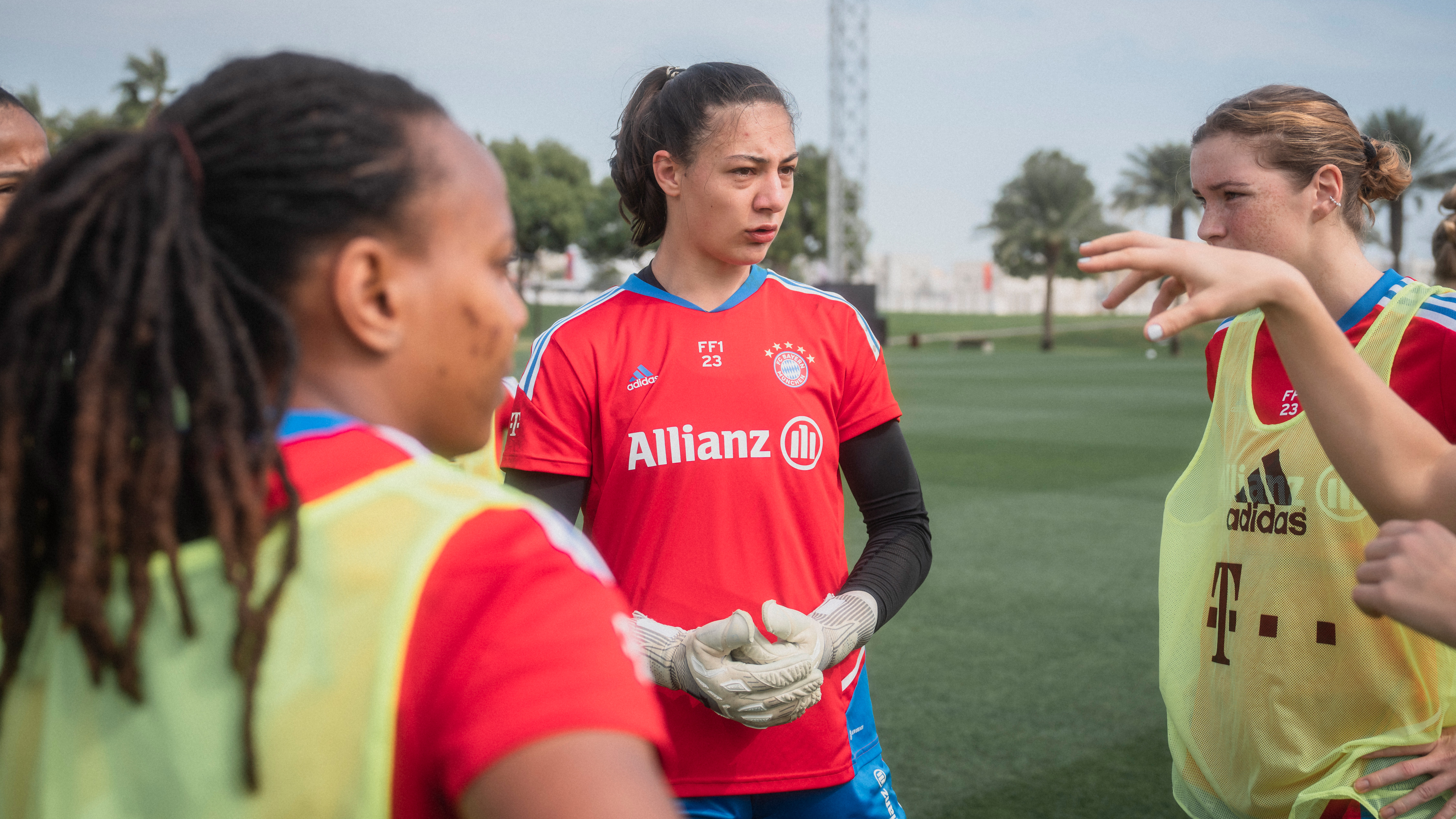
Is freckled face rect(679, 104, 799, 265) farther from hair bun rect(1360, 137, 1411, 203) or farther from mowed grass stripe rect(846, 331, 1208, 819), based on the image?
mowed grass stripe rect(846, 331, 1208, 819)

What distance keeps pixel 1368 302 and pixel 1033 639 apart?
12.9ft

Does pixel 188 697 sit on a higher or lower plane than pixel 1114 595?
higher

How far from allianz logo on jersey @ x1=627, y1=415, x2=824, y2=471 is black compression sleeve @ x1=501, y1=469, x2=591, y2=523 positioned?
0.14 metres

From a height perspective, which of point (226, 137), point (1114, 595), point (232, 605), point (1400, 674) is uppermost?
point (226, 137)

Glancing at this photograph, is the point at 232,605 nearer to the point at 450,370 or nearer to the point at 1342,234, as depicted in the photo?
the point at 450,370

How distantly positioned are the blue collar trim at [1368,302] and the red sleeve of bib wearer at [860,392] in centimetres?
100

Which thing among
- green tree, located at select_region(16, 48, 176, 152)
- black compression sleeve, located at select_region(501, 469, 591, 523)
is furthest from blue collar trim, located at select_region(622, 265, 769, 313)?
green tree, located at select_region(16, 48, 176, 152)

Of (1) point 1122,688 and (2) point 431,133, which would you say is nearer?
(2) point 431,133

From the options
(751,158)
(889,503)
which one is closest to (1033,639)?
(889,503)

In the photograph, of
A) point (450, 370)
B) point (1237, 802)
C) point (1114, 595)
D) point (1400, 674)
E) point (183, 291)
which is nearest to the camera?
point (183, 291)

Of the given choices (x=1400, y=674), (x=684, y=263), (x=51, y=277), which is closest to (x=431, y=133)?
(x=51, y=277)

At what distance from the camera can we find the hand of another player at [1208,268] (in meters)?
1.64

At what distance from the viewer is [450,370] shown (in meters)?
1.14

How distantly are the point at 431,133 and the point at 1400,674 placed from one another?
2170mm
